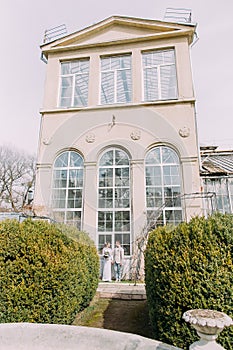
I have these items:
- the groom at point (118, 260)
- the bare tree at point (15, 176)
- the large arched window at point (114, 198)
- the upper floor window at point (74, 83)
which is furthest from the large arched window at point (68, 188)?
the bare tree at point (15, 176)

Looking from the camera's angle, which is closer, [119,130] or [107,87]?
[119,130]

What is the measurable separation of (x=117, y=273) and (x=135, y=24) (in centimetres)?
1163

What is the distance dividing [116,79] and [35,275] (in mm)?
10445

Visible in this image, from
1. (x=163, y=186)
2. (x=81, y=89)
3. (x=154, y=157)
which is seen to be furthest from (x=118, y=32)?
(x=163, y=186)

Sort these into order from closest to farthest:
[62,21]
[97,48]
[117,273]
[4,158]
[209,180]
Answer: [117,273] < [209,180] < [97,48] < [62,21] < [4,158]

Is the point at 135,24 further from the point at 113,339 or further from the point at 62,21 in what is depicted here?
the point at 113,339

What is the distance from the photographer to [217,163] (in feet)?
38.4

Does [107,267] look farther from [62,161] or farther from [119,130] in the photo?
[119,130]

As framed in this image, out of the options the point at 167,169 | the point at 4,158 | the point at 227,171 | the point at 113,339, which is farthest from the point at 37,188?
the point at 4,158

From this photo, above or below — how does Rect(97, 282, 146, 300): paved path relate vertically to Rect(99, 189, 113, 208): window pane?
below

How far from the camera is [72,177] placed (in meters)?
10.5

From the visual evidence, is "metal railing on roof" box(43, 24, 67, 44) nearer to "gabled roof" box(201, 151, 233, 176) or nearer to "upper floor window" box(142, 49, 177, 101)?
"upper floor window" box(142, 49, 177, 101)

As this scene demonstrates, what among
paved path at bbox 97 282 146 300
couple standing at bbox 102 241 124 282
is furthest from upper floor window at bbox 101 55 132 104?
paved path at bbox 97 282 146 300

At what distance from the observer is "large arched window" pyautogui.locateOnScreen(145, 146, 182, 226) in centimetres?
942
